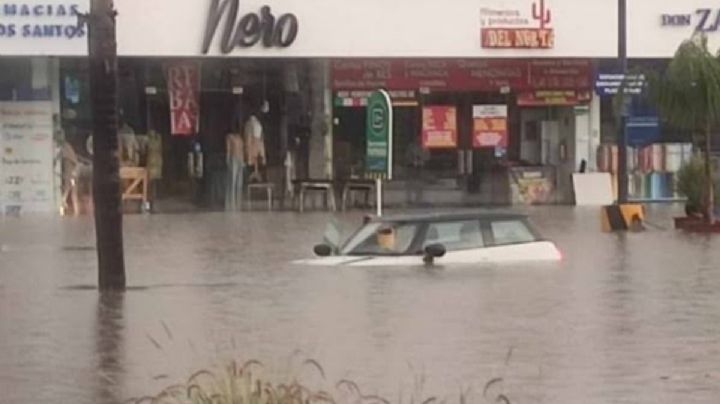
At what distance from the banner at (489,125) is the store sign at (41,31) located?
1010cm

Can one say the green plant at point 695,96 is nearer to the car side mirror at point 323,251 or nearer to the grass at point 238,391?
the car side mirror at point 323,251

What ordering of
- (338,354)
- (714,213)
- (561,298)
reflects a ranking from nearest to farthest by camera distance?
(338,354) → (561,298) → (714,213)

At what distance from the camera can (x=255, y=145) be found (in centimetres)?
4375

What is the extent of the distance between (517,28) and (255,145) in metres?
6.83

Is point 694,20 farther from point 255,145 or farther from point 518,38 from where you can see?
point 255,145

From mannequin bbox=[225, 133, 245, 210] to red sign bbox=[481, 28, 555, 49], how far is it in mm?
6306

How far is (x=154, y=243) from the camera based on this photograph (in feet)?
104

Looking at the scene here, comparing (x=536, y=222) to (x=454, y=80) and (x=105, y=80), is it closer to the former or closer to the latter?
(x=454, y=80)

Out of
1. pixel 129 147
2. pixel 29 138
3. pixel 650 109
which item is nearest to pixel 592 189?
pixel 650 109

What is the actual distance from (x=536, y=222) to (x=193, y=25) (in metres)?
9.75

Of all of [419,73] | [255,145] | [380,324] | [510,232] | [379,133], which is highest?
[419,73]

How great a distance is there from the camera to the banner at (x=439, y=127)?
44.7m

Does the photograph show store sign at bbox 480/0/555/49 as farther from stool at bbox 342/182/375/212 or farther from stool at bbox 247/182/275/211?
stool at bbox 247/182/275/211

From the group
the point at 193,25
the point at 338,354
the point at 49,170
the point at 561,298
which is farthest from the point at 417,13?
the point at 338,354
